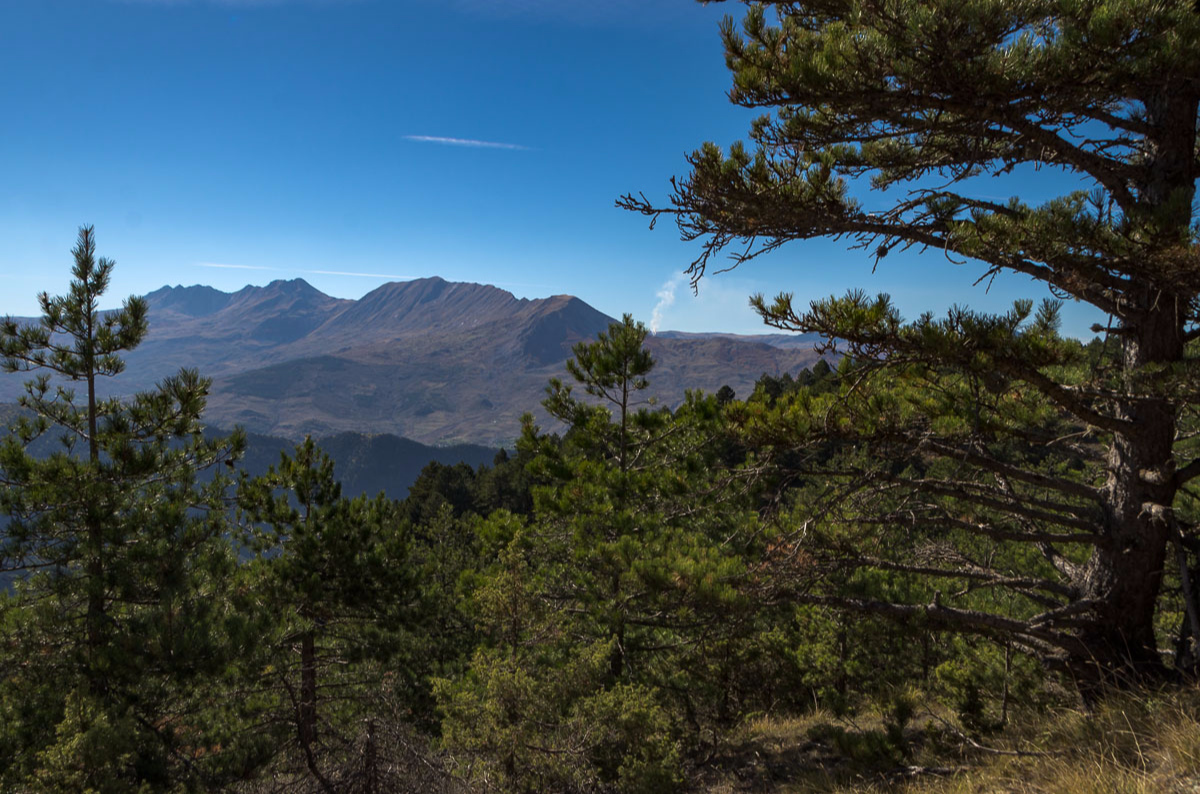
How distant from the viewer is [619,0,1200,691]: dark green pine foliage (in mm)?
3094

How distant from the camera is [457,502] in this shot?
4509 centimetres

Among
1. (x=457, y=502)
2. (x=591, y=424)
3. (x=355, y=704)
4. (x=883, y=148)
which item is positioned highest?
(x=883, y=148)

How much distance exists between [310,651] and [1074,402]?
9.78 meters

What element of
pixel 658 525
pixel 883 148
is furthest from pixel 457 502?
pixel 883 148

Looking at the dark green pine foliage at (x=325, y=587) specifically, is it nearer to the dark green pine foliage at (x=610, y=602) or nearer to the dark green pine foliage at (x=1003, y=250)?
the dark green pine foliage at (x=610, y=602)

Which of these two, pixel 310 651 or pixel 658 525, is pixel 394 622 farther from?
pixel 658 525

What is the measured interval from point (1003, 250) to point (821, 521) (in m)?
2.43

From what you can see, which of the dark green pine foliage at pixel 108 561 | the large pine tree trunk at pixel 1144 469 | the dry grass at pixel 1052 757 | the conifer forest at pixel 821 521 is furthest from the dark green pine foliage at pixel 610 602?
the dark green pine foliage at pixel 108 561

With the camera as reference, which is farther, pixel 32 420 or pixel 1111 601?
pixel 32 420

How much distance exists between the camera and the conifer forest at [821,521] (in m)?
3.32

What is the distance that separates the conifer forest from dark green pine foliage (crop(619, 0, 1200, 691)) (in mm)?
21

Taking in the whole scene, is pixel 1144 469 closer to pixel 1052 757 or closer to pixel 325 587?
pixel 1052 757

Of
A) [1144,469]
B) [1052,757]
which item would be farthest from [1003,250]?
[1052,757]

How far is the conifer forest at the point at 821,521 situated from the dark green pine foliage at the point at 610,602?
0.19 feet
